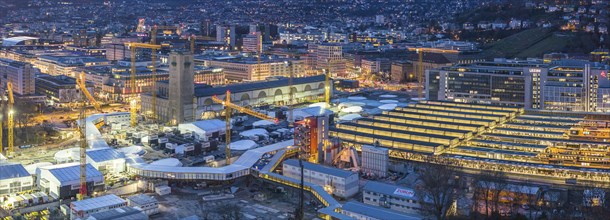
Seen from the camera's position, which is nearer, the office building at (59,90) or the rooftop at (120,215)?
the rooftop at (120,215)

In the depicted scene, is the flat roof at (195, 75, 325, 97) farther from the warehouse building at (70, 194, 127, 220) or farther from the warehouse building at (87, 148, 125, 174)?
the warehouse building at (70, 194, 127, 220)

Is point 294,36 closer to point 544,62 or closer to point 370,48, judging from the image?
point 370,48

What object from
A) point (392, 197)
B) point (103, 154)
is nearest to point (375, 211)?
point (392, 197)

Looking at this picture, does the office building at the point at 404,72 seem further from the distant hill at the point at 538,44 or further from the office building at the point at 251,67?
the distant hill at the point at 538,44

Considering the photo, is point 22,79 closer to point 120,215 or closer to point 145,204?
point 145,204

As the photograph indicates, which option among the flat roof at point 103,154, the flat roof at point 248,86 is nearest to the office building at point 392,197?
the flat roof at point 103,154

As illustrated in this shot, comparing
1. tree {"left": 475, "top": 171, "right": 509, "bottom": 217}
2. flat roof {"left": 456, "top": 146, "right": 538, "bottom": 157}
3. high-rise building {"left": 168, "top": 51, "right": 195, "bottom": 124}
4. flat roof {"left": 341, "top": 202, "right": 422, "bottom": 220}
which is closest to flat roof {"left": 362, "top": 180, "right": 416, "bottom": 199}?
flat roof {"left": 341, "top": 202, "right": 422, "bottom": 220}
